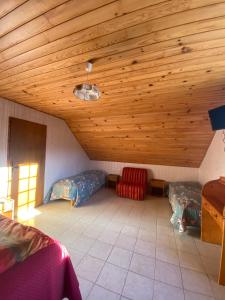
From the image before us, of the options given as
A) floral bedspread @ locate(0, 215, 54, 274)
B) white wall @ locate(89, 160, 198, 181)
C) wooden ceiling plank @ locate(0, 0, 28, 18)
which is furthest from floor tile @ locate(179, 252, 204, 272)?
wooden ceiling plank @ locate(0, 0, 28, 18)

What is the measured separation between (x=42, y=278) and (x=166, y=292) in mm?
1282

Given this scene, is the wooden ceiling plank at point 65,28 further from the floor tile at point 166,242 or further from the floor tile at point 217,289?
the floor tile at point 166,242

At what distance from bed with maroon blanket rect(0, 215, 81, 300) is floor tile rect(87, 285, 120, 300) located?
1.36 feet

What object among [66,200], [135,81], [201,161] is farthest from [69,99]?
[201,161]

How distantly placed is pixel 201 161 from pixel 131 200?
2.13 m

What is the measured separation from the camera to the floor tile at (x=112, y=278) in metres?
1.56

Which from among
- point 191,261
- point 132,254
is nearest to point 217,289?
point 191,261

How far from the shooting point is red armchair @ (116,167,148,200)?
4.25 metres

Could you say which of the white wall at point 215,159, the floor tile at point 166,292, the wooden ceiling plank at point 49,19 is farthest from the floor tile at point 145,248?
the wooden ceiling plank at point 49,19

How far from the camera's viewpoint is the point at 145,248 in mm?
2207

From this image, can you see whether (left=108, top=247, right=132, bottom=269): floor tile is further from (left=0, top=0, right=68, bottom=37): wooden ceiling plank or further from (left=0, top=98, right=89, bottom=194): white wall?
(left=0, top=0, right=68, bottom=37): wooden ceiling plank

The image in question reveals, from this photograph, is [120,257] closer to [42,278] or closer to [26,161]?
[42,278]

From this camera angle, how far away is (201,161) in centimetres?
409

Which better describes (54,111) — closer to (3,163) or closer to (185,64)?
(3,163)
